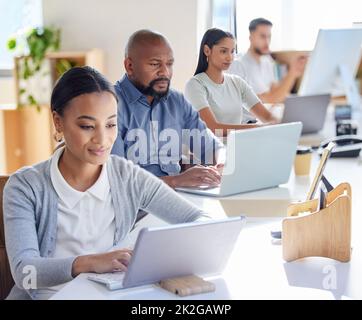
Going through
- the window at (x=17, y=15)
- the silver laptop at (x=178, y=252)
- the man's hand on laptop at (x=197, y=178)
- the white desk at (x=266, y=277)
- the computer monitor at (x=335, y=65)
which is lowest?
the white desk at (x=266, y=277)

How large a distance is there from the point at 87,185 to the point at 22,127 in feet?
11.4

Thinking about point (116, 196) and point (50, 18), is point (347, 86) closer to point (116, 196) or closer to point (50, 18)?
point (50, 18)

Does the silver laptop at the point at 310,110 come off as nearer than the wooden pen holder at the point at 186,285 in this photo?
No

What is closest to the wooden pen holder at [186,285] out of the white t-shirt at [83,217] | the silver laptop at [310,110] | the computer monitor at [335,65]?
the white t-shirt at [83,217]

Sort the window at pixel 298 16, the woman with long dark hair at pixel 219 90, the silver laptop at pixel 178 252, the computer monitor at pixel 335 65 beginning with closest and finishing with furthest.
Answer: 1. the silver laptop at pixel 178 252
2. the woman with long dark hair at pixel 219 90
3. the window at pixel 298 16
4. the computer monitor at pixel 335 65

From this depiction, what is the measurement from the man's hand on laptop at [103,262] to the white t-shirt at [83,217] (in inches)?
7.9

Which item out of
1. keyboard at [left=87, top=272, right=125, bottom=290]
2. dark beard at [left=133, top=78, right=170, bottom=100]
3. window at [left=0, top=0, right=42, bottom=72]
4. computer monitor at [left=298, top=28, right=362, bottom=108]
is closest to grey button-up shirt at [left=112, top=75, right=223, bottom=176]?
dark beard at [left=133, top=78, right=170, bottom=100]

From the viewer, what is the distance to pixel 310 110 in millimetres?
3191

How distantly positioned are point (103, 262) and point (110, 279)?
59 mm

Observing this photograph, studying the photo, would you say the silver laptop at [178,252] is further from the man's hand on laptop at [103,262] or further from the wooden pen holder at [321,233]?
the wooden pen holder at [321,233]

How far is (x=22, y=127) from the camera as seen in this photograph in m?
5.05

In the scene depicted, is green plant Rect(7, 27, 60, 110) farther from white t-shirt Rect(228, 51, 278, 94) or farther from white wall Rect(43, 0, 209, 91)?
white t-shirt Rect(228, 51, 278, 94)

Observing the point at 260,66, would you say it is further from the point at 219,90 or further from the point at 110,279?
the point at 110,279

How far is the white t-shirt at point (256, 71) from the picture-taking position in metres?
2.18
